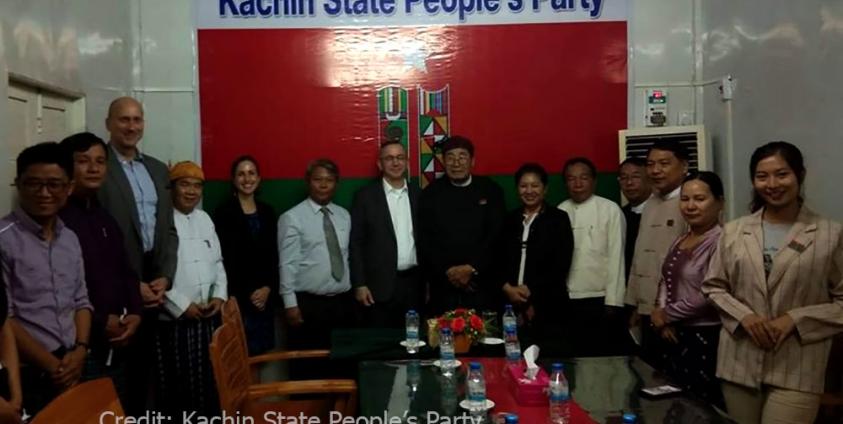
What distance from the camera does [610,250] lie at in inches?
157

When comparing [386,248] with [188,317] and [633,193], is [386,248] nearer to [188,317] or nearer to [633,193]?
[188,317]

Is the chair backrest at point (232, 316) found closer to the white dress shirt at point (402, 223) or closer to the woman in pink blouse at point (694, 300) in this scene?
the white dress shirt at point (402, 223)

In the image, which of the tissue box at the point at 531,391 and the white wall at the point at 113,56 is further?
the white wall at the point at 113,56

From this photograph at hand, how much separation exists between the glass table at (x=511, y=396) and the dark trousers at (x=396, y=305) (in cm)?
124

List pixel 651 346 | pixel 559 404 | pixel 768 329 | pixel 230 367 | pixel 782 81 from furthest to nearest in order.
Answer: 1. pixel 782 81
2. pixel 651 346
3. pixel 230 367
4. pixel 768 329
5. pixel 559 404

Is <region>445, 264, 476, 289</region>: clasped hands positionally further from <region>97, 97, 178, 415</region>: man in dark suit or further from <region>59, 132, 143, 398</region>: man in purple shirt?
<region>59, 132, 143, 398</region>: man in purple shirt

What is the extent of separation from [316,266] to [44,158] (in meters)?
1.73

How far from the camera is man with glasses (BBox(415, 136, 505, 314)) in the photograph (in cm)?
402

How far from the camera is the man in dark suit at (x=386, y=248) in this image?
4051 mm

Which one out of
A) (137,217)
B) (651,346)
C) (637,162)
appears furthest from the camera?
(637,162)

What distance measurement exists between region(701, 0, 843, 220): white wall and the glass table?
1.51 meters

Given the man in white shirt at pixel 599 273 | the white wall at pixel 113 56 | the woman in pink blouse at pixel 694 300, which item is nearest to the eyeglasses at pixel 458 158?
the man in white shirt at pixel 599 273

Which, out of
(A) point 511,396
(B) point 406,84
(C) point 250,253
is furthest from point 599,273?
(C) point 250,253

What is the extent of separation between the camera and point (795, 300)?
97.5 inches
